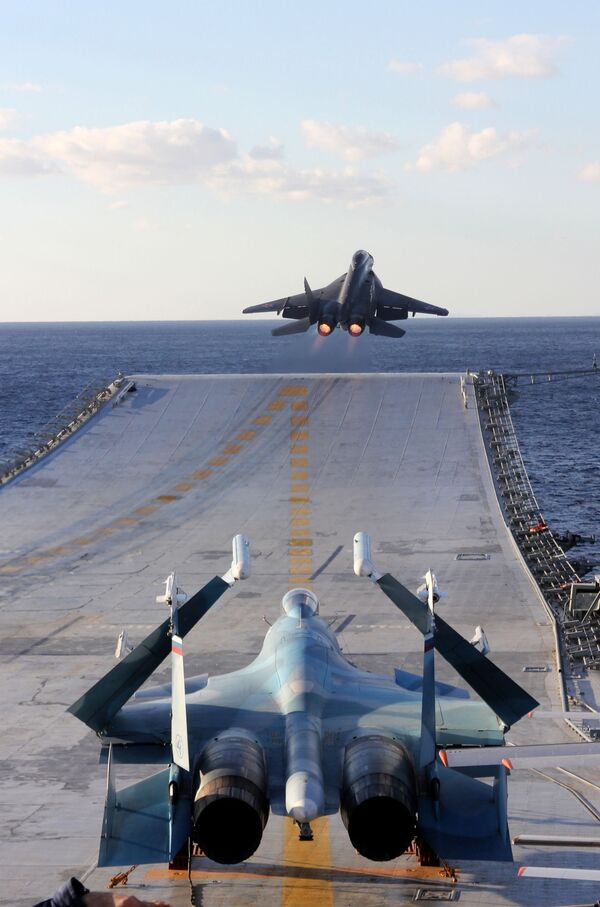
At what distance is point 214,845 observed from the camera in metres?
16.9

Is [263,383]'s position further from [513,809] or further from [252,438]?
[513,809]

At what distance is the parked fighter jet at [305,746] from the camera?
16859mm

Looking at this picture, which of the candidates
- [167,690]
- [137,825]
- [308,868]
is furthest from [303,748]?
[167,690]

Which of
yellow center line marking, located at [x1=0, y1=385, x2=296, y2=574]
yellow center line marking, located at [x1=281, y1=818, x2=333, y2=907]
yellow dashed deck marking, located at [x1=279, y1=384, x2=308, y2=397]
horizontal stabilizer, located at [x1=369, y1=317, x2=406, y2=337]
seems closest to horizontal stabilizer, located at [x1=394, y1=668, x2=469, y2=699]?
yellow center line marking, located at [x1=281, y1=818, x2=333, y2=907]

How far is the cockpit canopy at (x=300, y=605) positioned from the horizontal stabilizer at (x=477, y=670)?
3713 mm

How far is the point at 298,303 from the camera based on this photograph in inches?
2367

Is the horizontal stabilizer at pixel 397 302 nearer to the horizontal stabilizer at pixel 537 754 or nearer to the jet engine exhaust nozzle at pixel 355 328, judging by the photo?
the jet engine exhaust nozzle at pixel 355 328

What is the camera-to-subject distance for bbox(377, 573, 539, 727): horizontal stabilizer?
63.2 ft

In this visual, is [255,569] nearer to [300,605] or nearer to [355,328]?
[355,328]

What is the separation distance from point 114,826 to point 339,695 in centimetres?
466

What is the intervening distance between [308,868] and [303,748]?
3.97 metres

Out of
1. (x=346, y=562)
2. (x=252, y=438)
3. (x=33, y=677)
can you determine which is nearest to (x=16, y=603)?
(x=33, y=677)

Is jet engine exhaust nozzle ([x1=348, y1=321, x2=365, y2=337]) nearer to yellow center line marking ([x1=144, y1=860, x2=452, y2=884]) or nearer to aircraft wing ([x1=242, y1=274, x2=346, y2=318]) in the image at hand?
aircraft wing ([x1=242, y1=274, x2=346, y2=318])

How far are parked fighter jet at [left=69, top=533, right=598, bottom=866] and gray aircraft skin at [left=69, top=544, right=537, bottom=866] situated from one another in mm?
25
